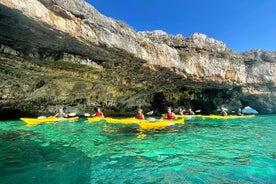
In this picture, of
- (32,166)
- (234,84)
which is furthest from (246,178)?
(234,84)

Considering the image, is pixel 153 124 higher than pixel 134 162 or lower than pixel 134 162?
higher

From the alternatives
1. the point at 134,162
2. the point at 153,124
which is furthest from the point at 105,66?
the point at 134,162

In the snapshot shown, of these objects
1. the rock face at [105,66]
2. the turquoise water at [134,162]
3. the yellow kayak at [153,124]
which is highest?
the rock face at [105,66]

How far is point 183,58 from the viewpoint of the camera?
27.3 meters

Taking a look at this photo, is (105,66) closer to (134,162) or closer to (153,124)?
(153,124)

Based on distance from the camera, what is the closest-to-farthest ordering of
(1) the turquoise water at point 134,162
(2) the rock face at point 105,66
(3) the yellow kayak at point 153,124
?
(1) the turquoise water at point 134,162
(2) the rock face at point 105,66
(3) the yellow kayak at point 153,124

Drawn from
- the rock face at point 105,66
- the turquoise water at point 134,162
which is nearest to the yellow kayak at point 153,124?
the turquoise water at point 134,162

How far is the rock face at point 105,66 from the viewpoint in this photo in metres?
16.4

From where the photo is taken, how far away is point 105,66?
73.9 ft

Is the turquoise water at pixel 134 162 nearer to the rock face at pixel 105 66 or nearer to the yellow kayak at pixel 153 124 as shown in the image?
the yellow kayak at pixel 153 124

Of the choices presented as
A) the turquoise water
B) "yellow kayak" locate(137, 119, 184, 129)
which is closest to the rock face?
"yellow kayak" locate(137, 119, 184, 129)

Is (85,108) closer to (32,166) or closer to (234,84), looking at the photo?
(234,84)

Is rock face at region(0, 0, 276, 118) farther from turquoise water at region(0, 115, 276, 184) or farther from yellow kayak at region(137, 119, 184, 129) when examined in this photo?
turquoise water at region(0, 115, 276, 184)

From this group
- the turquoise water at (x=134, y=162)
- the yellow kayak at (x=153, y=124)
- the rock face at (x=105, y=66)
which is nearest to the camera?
the turquoise water at (x=134, y=162)
